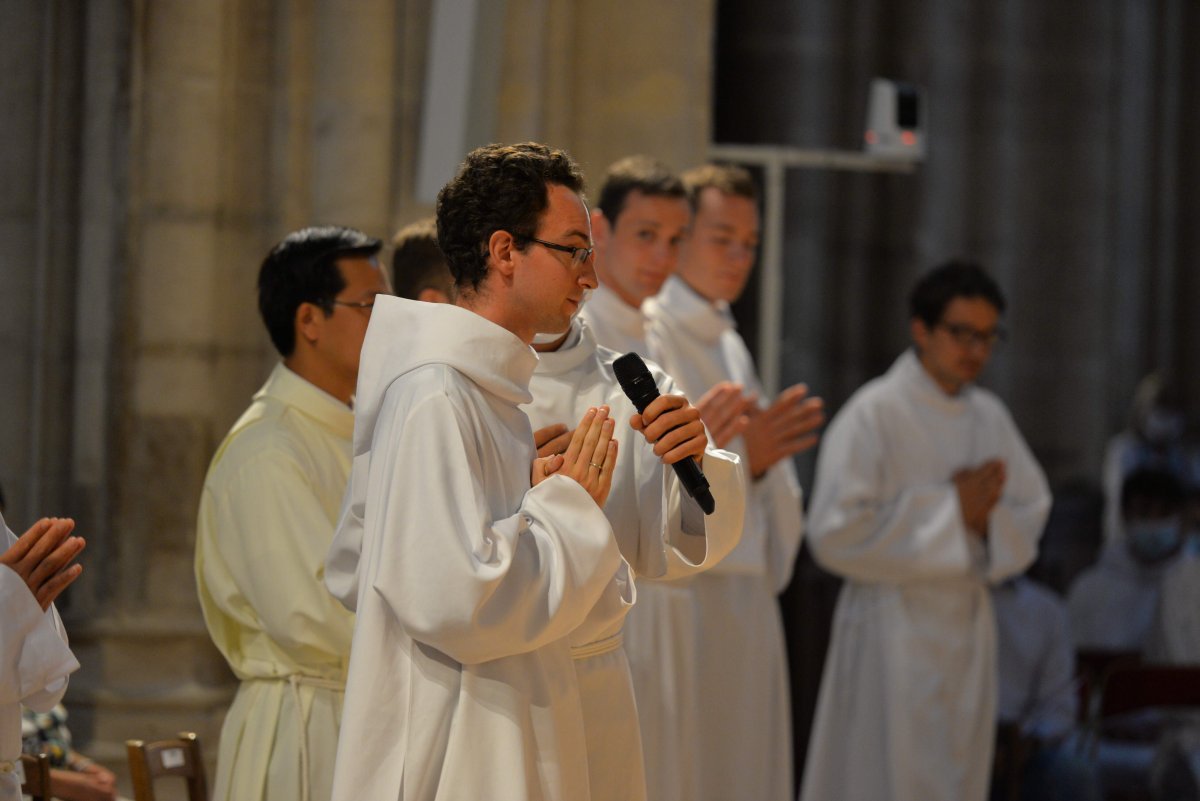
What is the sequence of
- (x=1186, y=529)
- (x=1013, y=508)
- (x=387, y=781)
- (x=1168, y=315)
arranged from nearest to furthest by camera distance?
1. (x=387, y=781)
2. (x=1013, y=508)
3. (x=1186, y=529)
4. (x=1168, y=315)

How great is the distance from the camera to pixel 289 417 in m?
3.83

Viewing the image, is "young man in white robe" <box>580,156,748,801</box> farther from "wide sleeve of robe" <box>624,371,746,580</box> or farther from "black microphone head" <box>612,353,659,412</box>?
"black microphone head" <box>612,353,659,412</box>

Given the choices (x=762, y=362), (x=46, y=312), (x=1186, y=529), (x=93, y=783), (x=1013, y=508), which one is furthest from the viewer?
(x=1186, y=529)

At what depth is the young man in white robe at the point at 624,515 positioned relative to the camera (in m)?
3.07

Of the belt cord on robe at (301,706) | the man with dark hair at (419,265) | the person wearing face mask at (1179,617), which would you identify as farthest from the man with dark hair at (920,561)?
the belt cord on robe at (301,706)

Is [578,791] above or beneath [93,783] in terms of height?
above

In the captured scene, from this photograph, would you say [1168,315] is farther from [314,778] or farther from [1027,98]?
[314,778]

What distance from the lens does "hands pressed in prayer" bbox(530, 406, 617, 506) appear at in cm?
288

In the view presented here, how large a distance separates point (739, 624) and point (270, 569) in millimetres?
2011

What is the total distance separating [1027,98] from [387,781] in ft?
21.2

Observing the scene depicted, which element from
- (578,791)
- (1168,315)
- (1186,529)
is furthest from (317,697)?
(1168,315)

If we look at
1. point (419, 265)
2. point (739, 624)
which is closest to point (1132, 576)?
point (739, 624)

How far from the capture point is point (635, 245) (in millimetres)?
4926

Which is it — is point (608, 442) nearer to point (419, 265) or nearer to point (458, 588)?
point (458, 588)
